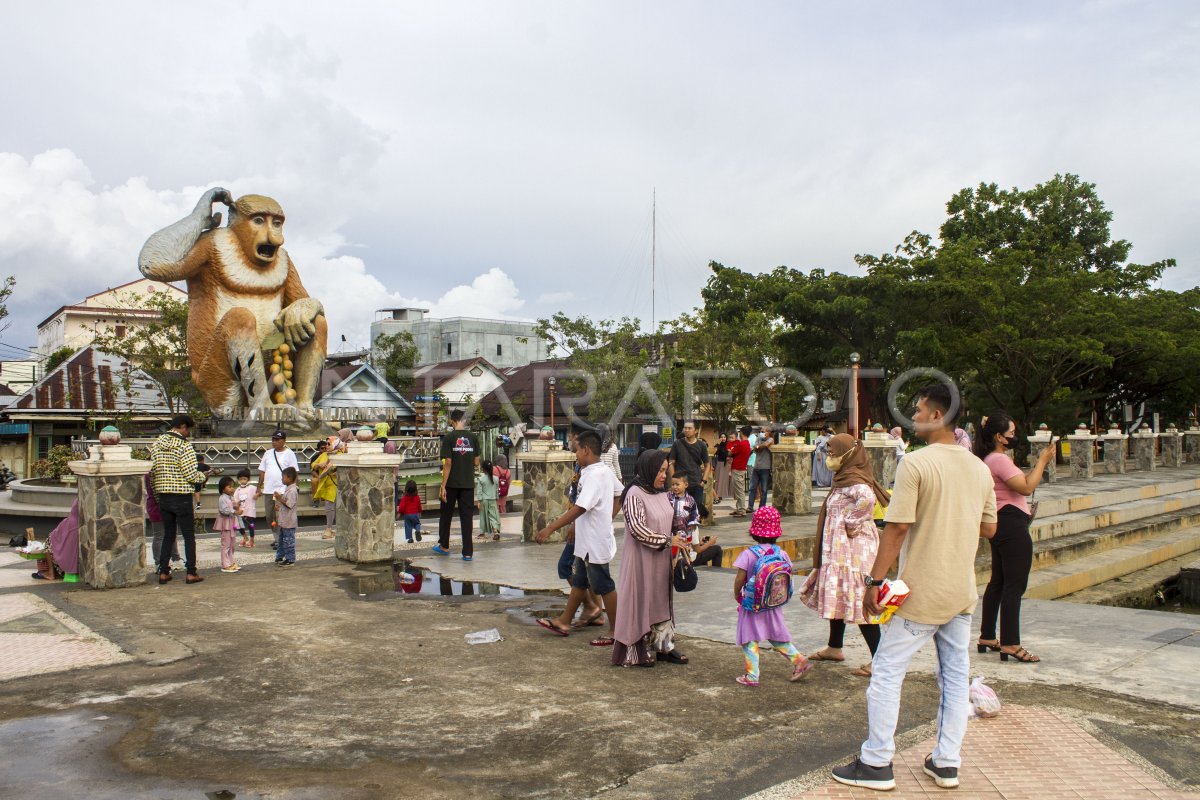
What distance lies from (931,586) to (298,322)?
22.6 meters

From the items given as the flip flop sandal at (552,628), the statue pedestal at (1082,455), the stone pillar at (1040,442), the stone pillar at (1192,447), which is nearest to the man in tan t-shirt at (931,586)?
the flip flop sandal at (552,628)

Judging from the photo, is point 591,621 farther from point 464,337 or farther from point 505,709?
point 464,337

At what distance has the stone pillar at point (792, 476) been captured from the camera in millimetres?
16594

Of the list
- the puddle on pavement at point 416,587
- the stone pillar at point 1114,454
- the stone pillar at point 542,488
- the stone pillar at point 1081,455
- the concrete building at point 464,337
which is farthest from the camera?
the concrete building at point 464,337

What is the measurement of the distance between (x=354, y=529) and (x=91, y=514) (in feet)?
9.31

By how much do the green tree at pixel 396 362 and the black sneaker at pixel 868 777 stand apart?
50277 mm

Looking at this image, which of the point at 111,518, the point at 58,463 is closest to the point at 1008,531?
the point at 111,518

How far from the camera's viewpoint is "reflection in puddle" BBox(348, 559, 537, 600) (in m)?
9.49

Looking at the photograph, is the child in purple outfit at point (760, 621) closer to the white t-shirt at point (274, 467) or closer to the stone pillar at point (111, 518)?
the stone pillar at point (111, 518)

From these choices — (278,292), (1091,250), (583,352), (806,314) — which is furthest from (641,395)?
(1091,250)

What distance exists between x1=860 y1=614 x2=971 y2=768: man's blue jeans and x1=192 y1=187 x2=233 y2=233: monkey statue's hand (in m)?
23.0

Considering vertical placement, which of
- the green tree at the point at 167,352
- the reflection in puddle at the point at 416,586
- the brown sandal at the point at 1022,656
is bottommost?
the reflection in puddle at the point at 416,586

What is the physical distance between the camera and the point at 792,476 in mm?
16656

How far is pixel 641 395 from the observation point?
39188mm
